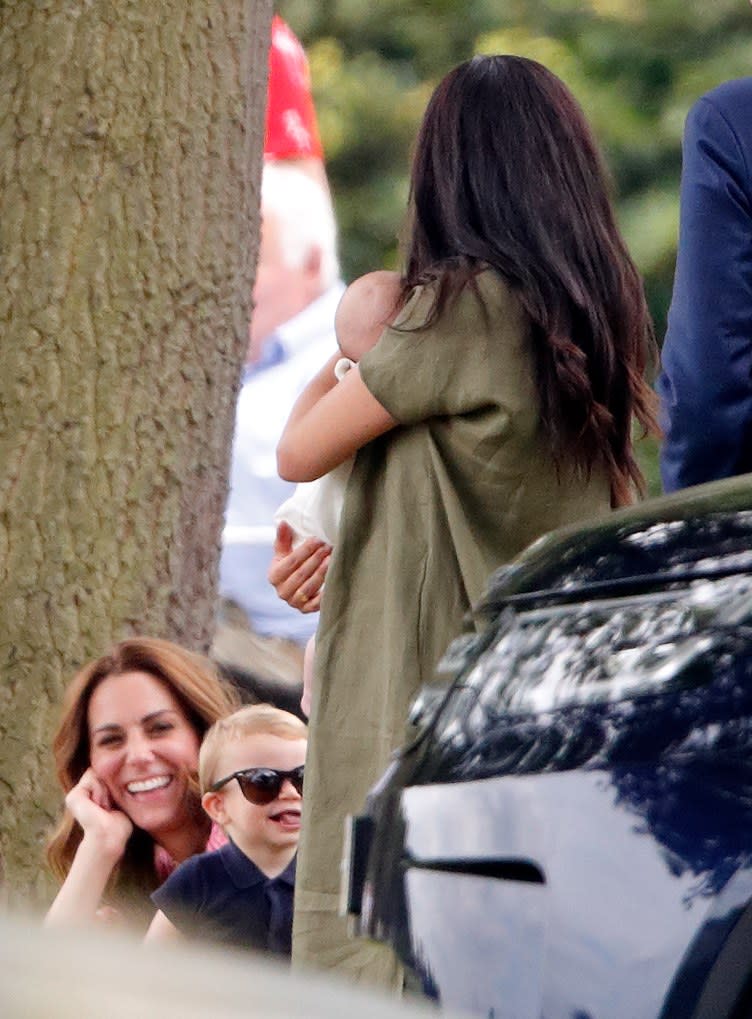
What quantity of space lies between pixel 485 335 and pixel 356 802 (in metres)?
0.75

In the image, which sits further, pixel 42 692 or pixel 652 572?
pixel 42 692

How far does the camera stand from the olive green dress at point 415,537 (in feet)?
10.8

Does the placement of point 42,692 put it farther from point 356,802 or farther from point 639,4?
point 639,4

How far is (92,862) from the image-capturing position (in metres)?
3.96

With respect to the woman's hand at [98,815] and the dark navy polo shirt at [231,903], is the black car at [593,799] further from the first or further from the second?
the woman's hand at [98,815]

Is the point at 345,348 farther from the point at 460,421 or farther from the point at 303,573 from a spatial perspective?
the point at 303,573

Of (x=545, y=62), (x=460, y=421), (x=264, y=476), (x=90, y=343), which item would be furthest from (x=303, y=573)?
(x=545, y=62)

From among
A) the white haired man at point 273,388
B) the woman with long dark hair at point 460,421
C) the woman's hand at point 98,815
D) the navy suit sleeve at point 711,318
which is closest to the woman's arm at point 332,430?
the woman with long dark hair at point 460,421

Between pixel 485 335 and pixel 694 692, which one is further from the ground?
pixel 485 335

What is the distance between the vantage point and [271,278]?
23.4ft

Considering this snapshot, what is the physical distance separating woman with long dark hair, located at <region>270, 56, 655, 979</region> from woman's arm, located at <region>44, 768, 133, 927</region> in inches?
28.9

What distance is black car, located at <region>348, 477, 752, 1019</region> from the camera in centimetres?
208

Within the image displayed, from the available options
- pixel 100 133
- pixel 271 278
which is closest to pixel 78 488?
pixel 100 133

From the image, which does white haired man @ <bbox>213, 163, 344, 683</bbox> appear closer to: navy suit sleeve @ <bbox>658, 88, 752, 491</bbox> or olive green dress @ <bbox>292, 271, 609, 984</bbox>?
olive green dress @ <bbox>292, 271, 609, 984</bbox>
